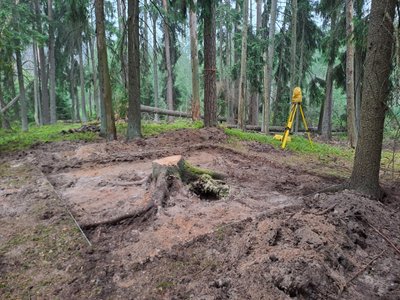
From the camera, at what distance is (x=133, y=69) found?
10.4 m

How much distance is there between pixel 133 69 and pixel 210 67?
2670 millimetres

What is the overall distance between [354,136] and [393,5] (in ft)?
31.0

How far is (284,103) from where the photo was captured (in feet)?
75.6

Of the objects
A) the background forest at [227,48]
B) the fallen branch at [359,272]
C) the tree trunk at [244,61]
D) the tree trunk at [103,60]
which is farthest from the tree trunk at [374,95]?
the tree trunk at [244,61]

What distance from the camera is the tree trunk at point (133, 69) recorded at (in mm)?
10188

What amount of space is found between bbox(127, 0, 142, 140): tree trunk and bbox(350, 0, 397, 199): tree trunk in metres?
6.83

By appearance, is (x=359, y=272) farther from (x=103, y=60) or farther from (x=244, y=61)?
(x=244, y=61)

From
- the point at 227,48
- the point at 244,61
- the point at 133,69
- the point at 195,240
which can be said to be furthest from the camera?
the point at 227,48

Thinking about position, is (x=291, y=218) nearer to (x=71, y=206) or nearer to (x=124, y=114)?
(x=71, y=206)

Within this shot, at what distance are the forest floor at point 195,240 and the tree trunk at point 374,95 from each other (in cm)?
42

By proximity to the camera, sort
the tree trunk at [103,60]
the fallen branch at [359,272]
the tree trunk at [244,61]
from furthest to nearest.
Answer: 1. the tree trunk at [244,61]
2. the tree trunk at [103,60]
3. the fallen branch at [359,272]

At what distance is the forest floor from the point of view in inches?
123

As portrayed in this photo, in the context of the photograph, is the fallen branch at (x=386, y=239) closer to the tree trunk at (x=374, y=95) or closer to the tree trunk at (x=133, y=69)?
the tree trunk at (x=374, y=95)

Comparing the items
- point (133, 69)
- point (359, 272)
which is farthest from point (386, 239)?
point (133, 69)
